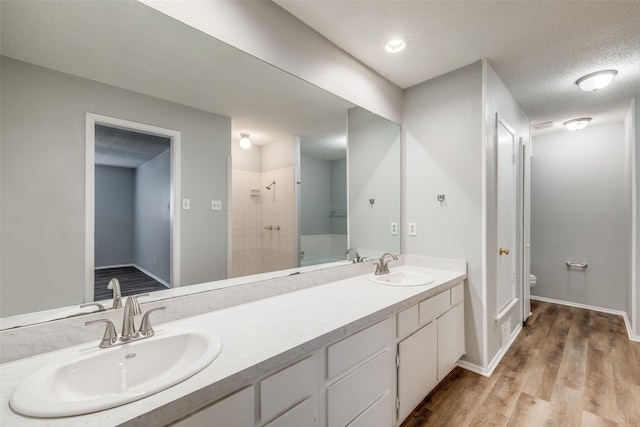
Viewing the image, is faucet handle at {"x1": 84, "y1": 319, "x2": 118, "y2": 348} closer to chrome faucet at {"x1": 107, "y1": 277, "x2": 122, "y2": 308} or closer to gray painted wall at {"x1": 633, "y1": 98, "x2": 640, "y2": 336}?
chrome faucet at {"x1": 107, "y1": 277, "x2": 122, "y2": 308}

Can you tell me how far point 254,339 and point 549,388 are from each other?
2.29 meters

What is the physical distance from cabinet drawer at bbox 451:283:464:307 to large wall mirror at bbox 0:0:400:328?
41.0 inches

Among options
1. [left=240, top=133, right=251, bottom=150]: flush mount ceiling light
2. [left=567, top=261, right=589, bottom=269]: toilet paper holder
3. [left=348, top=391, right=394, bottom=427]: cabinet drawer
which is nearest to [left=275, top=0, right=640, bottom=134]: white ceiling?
[left=240, top=133, right=251, bottom=150]: flush mount ceiling light

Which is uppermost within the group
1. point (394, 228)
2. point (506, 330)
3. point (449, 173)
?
point (449, 173)

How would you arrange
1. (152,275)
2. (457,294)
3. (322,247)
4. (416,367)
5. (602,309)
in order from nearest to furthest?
(152,275)
(416,367)
(322,247)
(457,294)
(602,309)

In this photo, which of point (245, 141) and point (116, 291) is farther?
point (245, 141)

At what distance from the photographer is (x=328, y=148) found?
2037 millimetres

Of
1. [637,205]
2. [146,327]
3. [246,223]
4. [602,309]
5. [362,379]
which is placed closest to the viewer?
[146,327]

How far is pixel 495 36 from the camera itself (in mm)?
1812

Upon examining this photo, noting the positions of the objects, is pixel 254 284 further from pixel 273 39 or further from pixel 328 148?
pixel 273 39

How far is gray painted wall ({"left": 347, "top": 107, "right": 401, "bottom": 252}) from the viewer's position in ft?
7.33

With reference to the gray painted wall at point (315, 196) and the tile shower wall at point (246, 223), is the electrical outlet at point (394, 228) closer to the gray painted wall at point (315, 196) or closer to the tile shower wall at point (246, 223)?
the gray painted wall at point (315, 196)

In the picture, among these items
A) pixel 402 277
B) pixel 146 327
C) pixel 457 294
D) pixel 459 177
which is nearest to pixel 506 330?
pixel 457 294

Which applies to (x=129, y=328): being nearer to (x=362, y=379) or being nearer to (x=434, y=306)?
(x=362, y=379)
